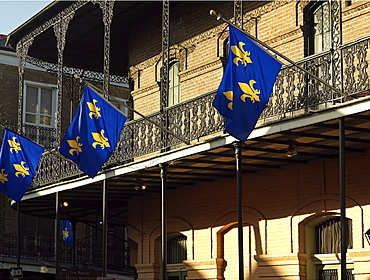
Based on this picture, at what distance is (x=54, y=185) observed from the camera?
64.1ft

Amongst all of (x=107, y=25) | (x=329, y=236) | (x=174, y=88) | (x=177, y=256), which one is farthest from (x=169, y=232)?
(x=107, y=25)

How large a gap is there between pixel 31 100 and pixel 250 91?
19.3m

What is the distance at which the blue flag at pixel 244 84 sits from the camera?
11930 millimetres

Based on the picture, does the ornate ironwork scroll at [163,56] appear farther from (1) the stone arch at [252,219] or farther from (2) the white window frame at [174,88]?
(2) the white window frame at [174,88]

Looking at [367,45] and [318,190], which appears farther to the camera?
[318,190]

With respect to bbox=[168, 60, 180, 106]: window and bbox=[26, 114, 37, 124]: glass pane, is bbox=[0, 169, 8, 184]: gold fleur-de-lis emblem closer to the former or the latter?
bbox=[168, 60, 180, 106]: window

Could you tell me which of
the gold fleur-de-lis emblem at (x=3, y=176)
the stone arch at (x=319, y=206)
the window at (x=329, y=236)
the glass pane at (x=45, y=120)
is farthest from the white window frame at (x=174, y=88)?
the glass pane at (x=45, y=120)

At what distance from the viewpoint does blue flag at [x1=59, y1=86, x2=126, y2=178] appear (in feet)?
50.3

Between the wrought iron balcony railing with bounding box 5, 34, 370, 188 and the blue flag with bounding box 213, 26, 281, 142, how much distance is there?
1.00 metres

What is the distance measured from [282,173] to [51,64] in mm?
9416

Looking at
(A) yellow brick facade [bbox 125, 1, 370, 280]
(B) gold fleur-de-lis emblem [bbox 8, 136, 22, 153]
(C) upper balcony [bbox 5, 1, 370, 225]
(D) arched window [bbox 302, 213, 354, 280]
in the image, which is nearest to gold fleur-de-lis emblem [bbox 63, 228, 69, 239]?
(C) upper balcony [bbox 5, 1, 370, 225]

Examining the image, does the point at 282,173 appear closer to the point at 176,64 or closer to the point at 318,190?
the point at 318,190

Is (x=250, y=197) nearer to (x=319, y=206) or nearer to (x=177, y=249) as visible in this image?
(x=319, y=206)

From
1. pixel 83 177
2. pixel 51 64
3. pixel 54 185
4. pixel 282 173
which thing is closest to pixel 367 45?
pixel 282 173
